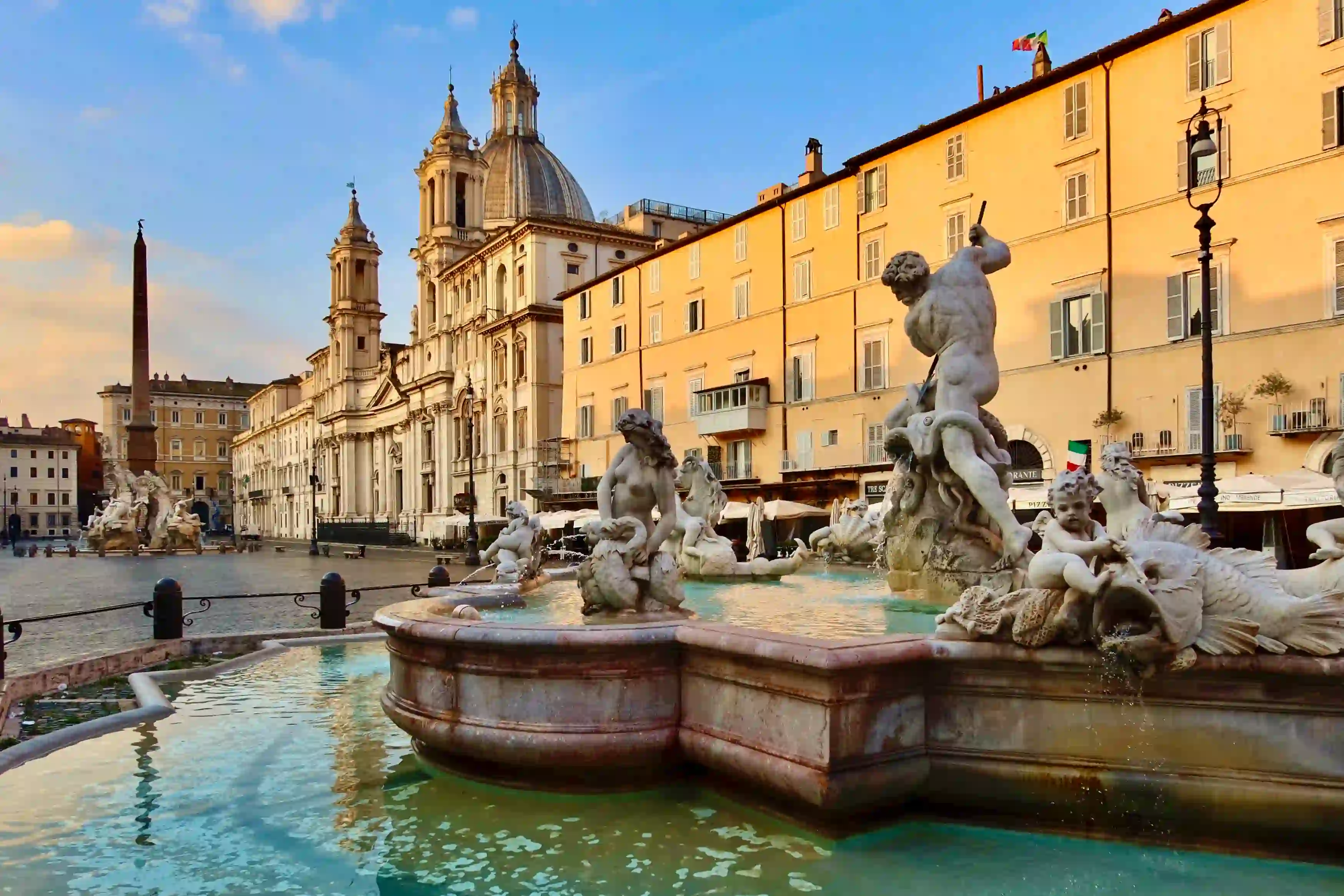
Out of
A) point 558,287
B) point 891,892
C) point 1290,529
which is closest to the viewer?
point 891,892

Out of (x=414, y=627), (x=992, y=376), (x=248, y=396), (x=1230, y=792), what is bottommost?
(x=1230, y=792)

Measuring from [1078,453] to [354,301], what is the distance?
77498 mm

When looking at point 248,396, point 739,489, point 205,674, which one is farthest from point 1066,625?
point 248,396

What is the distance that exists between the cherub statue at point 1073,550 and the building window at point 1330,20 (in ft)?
75.1

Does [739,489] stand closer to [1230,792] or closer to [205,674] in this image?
[205,674]

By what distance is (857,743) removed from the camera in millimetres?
4301

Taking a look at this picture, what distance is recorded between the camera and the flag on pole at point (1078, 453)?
24281 mm

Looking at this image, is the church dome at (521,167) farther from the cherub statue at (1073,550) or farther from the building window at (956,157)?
the cherub statue at (1073,550)

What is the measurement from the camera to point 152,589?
25.8 metres

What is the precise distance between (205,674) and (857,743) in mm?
7682

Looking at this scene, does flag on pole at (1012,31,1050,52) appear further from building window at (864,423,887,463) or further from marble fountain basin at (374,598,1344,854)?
marble fountain basin at (374,598,1344,854)

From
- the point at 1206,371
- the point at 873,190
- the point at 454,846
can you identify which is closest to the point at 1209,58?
the point at 873,190

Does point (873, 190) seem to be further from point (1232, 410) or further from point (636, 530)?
point (636, 530)

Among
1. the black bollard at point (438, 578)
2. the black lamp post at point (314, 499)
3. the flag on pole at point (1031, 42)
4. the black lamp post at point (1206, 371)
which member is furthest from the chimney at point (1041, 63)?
the black lamp post at point (314, 499)
